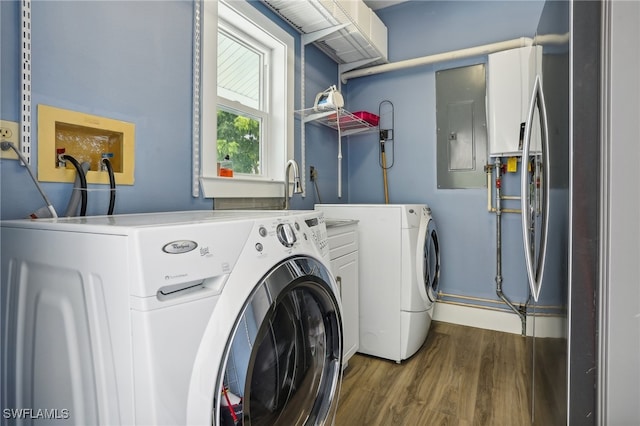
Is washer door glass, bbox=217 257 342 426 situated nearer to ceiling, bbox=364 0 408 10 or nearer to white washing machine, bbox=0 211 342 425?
white washing machine, bbox=0 211 342 425

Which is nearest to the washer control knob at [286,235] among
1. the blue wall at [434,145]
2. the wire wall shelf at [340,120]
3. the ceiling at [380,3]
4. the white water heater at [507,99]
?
the wire wall shelf at [340,120]

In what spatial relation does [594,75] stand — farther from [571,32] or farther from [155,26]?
[155,26]

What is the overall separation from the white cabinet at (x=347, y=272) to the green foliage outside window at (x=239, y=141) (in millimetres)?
743

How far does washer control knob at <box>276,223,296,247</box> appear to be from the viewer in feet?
3.03

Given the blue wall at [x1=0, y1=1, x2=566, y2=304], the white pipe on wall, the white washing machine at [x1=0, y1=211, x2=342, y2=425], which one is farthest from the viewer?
the white pipe on wall

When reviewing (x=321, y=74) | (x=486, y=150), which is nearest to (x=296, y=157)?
(x=321, y=74)

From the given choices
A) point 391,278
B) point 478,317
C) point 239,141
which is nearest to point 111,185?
point 239,141

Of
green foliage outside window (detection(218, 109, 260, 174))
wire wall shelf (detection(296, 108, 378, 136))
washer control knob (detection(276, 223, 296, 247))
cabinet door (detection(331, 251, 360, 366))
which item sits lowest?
cabinet door (detection(331, 251, 360, 366))

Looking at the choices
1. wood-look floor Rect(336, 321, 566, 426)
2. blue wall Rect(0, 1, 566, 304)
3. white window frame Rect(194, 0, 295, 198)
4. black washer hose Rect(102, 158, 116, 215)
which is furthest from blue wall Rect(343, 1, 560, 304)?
black washer hose Rect(102, 158, 116, 215)

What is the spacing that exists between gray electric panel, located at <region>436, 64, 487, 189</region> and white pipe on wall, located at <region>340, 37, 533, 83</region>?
0.12 meters

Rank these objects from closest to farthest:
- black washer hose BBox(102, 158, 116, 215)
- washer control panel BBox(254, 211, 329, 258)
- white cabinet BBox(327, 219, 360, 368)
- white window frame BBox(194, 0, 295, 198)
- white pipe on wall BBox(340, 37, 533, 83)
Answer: washer control panel BBox(254, 211, 329, 258), black washer hose BBox(102, 158, 116, 215), white window frame BBox(194, 0, 295, 198), white cabinet BBox(327, 219, 360, 368), white pipe on wall BBox(340, 37, 533, 83)

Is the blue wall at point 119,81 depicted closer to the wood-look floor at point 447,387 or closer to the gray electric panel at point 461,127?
the wood-look floor at point 447,387

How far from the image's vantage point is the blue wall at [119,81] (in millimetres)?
1070

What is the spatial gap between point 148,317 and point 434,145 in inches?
105
